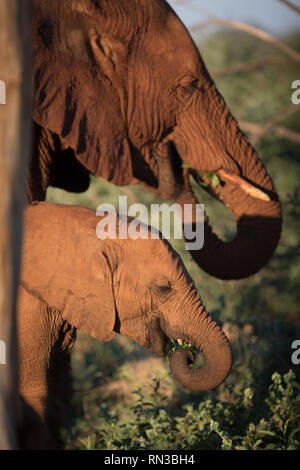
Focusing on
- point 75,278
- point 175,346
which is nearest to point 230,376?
point 175,346

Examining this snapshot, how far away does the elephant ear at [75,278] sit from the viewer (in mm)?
2863

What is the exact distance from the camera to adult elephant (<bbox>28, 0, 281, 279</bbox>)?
3.62 meters

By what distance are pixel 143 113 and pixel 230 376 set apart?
5.54 feet

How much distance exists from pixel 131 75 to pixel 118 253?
4.27 feet

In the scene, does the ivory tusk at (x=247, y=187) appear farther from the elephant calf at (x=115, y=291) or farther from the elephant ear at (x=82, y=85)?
the elephant calf at (x=115, y=291)

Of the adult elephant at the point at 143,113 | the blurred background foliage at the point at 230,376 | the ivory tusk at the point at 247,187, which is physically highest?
the adult elephant at the point at 143,113

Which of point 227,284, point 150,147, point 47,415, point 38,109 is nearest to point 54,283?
point 47,415

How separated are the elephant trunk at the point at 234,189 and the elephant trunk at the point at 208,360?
105cm

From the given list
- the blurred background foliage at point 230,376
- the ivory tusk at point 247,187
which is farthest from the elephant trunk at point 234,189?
the blurred background foliage at point 230,376

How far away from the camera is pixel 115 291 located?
9.52 ft

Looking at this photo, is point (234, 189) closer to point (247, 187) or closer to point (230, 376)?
point (247, 187)

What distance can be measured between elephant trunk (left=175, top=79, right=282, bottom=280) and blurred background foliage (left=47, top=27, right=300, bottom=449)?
0.36m
